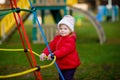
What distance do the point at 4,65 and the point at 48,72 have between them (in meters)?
1.56

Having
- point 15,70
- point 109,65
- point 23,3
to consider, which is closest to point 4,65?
point 15,70

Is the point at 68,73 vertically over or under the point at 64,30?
under

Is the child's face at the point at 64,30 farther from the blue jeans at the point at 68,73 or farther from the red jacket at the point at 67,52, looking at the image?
the blue jeans at the point at 68,73

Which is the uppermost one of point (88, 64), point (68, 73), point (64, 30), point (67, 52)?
point (64, 30)

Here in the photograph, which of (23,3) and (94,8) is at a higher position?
(23,3)

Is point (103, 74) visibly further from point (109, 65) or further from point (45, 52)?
point (45, 52)

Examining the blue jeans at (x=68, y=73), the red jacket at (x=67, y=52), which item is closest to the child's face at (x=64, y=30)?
the red jacket at (x=67, y=52)

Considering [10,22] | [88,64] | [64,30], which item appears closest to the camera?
[64,30]

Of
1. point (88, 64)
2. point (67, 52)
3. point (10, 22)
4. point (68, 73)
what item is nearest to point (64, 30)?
point (67, 52)

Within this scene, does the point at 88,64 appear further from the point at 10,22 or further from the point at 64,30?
the point at 10,22

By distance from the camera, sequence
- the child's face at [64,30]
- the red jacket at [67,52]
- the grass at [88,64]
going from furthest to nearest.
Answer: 1. the grass at [88,64]
2. the child's face at [64,30]
3. the red jacket at [67,52]

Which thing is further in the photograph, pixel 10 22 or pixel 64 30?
pixel 10 22

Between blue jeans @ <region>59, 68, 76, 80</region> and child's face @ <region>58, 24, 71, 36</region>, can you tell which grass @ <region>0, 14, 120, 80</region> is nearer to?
blue jeans @ <region>59, 68, 76, 80</region>

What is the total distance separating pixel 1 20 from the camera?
623 inches
